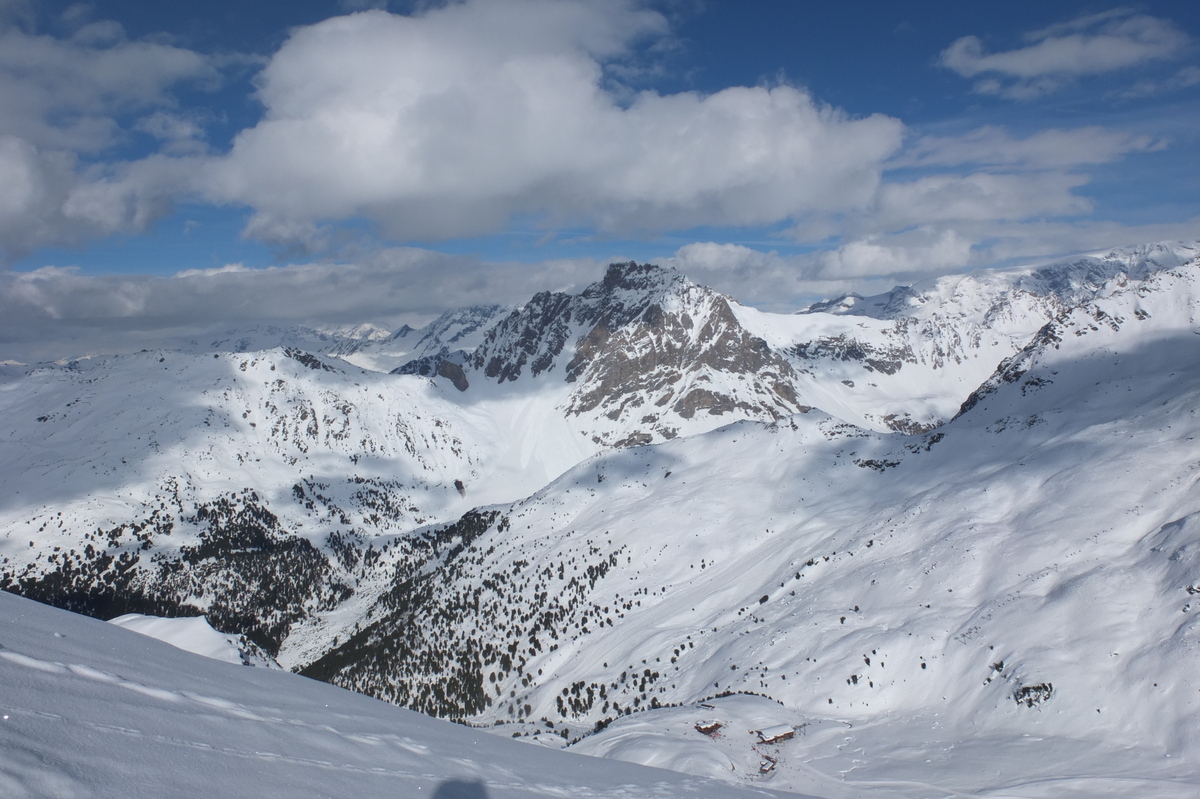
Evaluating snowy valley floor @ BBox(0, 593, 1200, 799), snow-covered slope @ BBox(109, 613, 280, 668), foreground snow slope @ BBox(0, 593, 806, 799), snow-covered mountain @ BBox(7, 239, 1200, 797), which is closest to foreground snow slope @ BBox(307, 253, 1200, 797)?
snow-covered mountain @ BBox(7, 239, 1200, 797)

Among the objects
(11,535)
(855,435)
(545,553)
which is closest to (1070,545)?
(855,435)

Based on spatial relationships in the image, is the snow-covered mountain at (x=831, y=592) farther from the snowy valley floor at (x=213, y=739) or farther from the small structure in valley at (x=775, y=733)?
the snowy valley floor at (x=213, y=739)

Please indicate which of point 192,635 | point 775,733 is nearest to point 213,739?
point 775,733

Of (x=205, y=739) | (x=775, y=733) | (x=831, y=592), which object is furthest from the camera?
(x=831, y=592)

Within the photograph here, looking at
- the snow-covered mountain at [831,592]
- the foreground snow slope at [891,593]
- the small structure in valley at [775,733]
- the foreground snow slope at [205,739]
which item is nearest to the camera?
the foreground snow slope at [205,739]

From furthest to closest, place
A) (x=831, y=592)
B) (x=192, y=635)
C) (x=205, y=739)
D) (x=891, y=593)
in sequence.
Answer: (x=831, y=592) → (x=891, y=593) → (x=192, y=635) → (x=205, y=739)

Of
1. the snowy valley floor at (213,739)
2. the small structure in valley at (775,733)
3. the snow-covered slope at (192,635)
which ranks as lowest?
the small structure in valley at (775,733)

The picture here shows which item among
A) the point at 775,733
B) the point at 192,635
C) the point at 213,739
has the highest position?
the point at 213,739

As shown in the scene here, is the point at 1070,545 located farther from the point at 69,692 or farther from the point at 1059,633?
the point at 69,692

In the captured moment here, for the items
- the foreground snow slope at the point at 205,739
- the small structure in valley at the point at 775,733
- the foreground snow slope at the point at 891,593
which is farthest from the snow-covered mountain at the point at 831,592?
the foreground snow slope at the point at 205,739

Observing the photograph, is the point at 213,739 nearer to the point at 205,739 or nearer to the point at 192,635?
the point at 205,739
